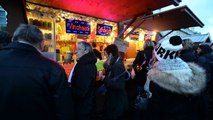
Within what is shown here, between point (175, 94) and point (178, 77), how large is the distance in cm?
18

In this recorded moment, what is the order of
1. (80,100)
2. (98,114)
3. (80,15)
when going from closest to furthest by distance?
(80,100)
(98,114)
(80,15)

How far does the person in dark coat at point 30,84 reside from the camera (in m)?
1.75

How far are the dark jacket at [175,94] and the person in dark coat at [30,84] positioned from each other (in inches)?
37.0

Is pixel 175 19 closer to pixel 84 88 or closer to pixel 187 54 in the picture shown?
pixel 187 54

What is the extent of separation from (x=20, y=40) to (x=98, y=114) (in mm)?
2746

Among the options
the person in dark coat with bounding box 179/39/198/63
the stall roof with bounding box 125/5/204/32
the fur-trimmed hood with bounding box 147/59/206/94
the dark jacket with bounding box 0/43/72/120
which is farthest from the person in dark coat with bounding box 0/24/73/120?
the stall roof with bounding box 125/5/204/32

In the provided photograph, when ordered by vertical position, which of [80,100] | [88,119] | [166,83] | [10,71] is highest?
[10,71]

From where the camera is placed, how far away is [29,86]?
5.79 feet

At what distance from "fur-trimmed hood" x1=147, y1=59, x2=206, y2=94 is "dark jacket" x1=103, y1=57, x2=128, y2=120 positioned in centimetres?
176

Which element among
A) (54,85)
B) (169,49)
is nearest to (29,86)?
(54,85)

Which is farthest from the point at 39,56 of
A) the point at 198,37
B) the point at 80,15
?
the point at 198,37

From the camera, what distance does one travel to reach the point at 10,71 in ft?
5.76

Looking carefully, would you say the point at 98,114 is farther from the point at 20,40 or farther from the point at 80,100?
the point at 20,40

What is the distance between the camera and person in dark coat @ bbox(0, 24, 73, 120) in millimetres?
1745
